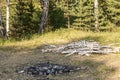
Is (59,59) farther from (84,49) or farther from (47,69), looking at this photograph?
(47,69)

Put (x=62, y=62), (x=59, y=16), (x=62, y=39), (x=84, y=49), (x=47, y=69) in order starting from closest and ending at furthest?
(x=47, y=69) < (x=62, y=62) < (x=84, y=49) < (x=62, y=39) < (x=59, y=16)

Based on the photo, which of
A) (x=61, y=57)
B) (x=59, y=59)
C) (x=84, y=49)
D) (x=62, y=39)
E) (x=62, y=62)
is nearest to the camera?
(x=62, y=62)

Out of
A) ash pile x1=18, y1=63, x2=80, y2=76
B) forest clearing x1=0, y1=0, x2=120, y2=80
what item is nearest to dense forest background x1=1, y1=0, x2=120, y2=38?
forest clearing x1=0, y1=0, x2=120, y2=80

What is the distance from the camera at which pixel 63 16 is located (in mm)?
32406

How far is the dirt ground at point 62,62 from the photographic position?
37.2 feet

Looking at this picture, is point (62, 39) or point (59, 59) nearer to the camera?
point (59, 59)

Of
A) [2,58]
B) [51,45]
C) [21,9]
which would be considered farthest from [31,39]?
[21,9]

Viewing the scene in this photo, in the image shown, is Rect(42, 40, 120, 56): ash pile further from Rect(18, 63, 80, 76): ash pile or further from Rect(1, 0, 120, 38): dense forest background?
Rect(1, 0, 120, 38): dense forest background

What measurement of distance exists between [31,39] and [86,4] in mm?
13117

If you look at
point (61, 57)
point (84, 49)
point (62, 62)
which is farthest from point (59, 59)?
point (84, 49)

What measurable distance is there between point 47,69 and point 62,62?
63.7 inches

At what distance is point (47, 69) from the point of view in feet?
40.2

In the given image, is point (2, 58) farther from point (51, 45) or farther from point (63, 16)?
point (63, 16)

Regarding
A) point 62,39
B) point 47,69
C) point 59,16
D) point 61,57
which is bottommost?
point 59,16
